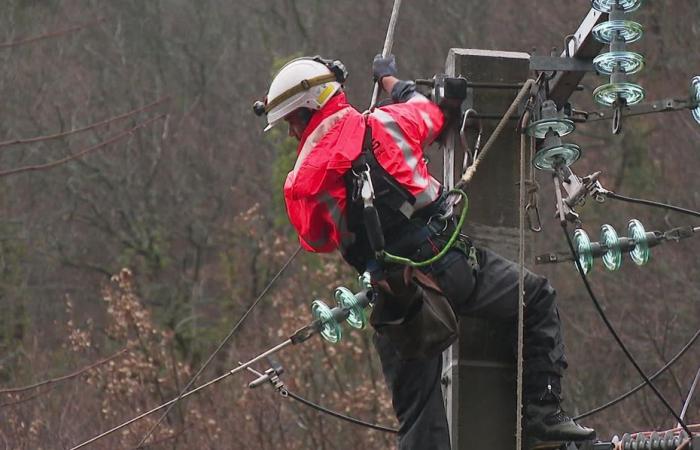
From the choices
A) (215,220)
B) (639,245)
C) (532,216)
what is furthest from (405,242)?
→ (215,220)

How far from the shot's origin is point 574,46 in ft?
25.9

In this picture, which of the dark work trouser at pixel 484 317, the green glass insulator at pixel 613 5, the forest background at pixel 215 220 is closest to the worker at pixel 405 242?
the dark work trouser at pixel 484 317

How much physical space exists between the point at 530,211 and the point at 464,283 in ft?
2.12

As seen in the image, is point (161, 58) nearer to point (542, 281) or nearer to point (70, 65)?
point (70, 65)

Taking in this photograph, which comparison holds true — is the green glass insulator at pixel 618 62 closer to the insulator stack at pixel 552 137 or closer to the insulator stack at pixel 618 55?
the insulator stack at pixel 618 55

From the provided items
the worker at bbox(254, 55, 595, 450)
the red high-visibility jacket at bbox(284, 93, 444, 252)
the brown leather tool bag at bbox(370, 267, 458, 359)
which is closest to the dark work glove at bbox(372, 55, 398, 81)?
the worker at bbox(254, 55, 595, 450)

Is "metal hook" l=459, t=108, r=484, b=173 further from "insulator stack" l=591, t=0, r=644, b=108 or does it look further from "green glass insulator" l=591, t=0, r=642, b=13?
"green glass insulator" l=591, t=0, r=642, b=13

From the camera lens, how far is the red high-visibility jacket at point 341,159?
23.1 feet

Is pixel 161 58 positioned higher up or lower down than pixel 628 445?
higher up

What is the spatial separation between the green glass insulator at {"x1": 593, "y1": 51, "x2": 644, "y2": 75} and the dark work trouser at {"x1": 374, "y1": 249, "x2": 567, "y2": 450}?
1.05 meters

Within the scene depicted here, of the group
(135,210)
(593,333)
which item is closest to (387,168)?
(593,333)

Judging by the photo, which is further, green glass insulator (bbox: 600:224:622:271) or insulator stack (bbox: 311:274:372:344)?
insulator stack (bbox: 311:274:372:344)

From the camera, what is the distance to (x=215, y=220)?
3297cm

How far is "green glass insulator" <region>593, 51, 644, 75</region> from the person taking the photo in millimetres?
7520
